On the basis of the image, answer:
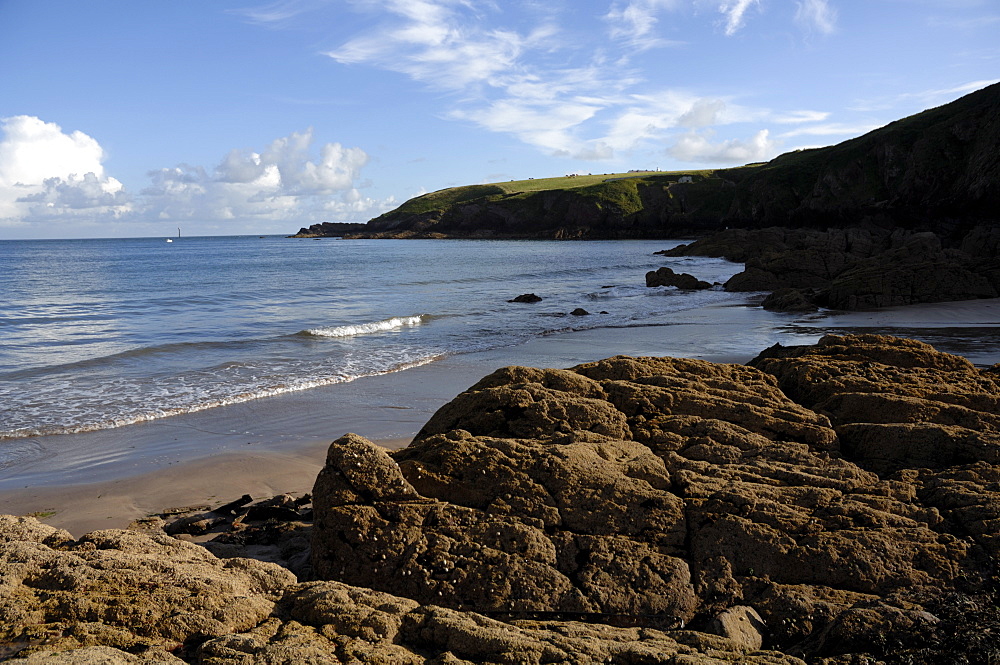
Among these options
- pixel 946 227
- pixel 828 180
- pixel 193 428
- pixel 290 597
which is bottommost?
pixel 193 428

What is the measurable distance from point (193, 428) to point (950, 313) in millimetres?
19728

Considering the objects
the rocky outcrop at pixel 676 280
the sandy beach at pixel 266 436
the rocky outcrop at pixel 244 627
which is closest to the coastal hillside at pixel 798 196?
the rocky outcrop at pixel 676 280

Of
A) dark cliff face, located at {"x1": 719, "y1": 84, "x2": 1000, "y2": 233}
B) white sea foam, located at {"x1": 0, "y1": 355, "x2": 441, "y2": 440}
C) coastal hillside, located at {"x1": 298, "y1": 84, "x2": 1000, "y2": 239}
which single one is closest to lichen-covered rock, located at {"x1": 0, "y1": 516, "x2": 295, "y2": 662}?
white sea foam, located at {"x1": 0, "y1": 355, "x2": 441, "y2": 440}

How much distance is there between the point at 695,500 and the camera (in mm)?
4250

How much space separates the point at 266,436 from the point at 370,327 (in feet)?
40.6

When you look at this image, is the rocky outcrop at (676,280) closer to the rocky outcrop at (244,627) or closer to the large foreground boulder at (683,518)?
the large foreground boulder at (683,518)

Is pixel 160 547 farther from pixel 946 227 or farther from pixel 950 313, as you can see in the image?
pixel 946 227

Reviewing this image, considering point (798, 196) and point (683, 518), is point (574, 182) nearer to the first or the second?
point (798, 196)

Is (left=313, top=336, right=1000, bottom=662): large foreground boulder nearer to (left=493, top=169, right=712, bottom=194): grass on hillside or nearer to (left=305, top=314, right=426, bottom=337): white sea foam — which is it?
(left=305, top=314, right=426, bottom=337): white sea foam

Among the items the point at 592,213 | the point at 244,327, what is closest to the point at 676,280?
the point at 244,327

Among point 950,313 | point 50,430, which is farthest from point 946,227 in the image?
point 50,430

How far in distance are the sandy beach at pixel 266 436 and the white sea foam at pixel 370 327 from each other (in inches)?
226

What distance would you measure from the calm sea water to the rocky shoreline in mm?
6573

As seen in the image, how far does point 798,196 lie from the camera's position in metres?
72.7
